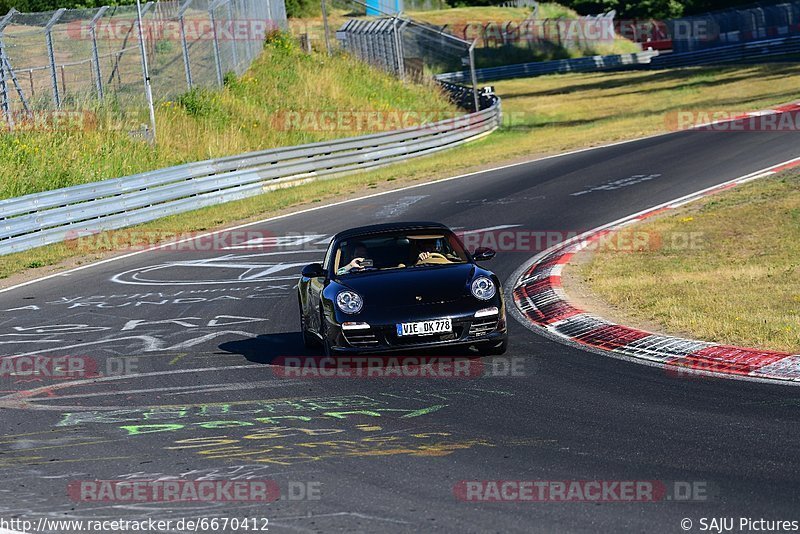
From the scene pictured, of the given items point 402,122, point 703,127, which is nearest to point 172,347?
point 703,127

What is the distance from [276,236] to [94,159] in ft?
29.3

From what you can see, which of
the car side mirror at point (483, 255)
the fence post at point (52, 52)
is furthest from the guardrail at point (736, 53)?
the car side mirror at point (483, 255)

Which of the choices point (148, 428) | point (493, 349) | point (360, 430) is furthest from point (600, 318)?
point (148, 428)

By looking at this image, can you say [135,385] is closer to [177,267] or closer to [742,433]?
[742,433]

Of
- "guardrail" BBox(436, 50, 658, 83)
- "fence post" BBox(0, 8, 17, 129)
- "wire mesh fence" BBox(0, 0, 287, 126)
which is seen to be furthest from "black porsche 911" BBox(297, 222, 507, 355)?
"guardrail" BBox(436, 50, 658, 83)

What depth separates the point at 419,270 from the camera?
11.4m

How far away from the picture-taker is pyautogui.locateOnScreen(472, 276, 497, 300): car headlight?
35.4 feet

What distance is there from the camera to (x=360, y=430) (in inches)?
321

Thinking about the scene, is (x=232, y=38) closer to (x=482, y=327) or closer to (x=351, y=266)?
(x=351, y=266)

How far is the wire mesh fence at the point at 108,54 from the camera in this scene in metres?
29.5

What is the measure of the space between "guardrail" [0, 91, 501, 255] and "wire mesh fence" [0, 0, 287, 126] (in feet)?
15.7

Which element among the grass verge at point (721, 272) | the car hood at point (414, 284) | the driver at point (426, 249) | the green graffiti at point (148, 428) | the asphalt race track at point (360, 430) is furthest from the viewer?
the driver at point (426, 249)

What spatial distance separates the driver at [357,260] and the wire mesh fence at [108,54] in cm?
1930

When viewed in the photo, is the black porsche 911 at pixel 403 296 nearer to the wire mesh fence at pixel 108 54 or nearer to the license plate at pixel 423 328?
the license plate at pixel 423 328
